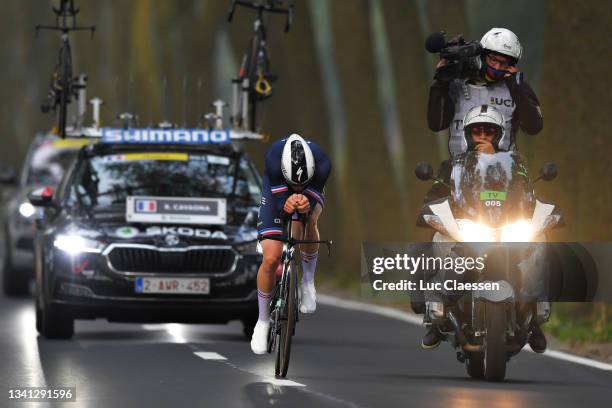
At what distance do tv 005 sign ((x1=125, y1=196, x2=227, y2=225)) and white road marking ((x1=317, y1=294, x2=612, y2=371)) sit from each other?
2799mm

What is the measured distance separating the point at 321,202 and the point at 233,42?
2249 cm

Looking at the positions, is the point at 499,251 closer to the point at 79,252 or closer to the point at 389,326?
the point at 79,252

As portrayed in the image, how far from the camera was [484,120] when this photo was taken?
1532 cm

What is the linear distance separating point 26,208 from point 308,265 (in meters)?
11.7

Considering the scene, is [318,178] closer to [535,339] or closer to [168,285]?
[535,339]

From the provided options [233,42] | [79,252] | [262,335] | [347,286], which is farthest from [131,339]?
[233,42]

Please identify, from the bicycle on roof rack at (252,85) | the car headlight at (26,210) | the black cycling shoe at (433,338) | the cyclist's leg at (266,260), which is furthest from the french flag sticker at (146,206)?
the car headlight at (26,210)

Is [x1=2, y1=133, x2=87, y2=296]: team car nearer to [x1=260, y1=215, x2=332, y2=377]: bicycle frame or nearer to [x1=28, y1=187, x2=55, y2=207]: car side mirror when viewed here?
[x1=28, y1=187, x2=55, y2=207]: car side mirror

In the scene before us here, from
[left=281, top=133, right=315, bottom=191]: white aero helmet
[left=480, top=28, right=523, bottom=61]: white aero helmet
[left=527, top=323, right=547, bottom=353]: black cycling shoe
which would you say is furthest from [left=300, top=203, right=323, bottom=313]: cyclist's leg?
[left=480, top=28, right=523, bottom=61]: white aero helmet

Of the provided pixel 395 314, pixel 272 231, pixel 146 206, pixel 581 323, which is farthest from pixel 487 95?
pixel 395 314

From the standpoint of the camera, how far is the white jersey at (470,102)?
1577cm

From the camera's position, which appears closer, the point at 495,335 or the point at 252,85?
the point at 495,335

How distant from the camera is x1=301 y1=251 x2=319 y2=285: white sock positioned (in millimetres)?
15508

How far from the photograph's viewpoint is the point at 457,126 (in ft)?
51.8
